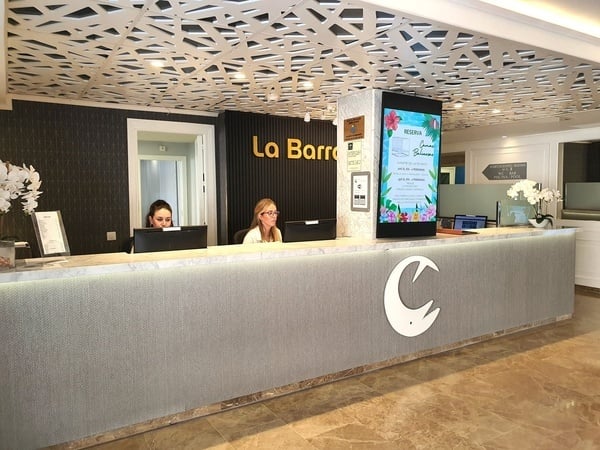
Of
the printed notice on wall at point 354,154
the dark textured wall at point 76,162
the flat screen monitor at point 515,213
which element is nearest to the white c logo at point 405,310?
the printed notice on wall at point 354,154

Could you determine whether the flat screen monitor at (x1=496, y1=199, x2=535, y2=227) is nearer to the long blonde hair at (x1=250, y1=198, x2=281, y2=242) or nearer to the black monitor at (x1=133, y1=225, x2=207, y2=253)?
the long blonde hair at (x1=250, y1=198, x2=281, y2=242)

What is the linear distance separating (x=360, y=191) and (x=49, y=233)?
2.76 metres

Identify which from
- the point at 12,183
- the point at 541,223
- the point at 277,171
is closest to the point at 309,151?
the point at 277,171

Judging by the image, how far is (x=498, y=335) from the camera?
5316 millimetres

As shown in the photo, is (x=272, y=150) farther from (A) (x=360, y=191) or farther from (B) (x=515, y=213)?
(B) (x=515, y=213)

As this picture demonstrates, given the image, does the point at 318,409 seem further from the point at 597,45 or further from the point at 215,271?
the point at 597,45

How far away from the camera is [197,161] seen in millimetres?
6555

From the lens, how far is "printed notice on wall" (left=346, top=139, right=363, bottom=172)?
4.65 meters

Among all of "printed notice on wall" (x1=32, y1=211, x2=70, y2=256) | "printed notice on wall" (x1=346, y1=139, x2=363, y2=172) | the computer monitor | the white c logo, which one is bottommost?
the white c logo

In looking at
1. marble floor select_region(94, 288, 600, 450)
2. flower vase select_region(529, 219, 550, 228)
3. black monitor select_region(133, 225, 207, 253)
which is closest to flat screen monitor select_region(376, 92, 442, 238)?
marble floor select_region(94, 288, 600, 450)

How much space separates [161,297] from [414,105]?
3.12m

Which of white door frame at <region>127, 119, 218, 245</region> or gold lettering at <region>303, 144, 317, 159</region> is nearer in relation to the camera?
white door frame at <region>127, 119, 218, 245</region>

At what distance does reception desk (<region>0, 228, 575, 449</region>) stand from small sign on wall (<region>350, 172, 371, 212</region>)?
506 mm

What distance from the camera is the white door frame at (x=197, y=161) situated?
19.5ft
